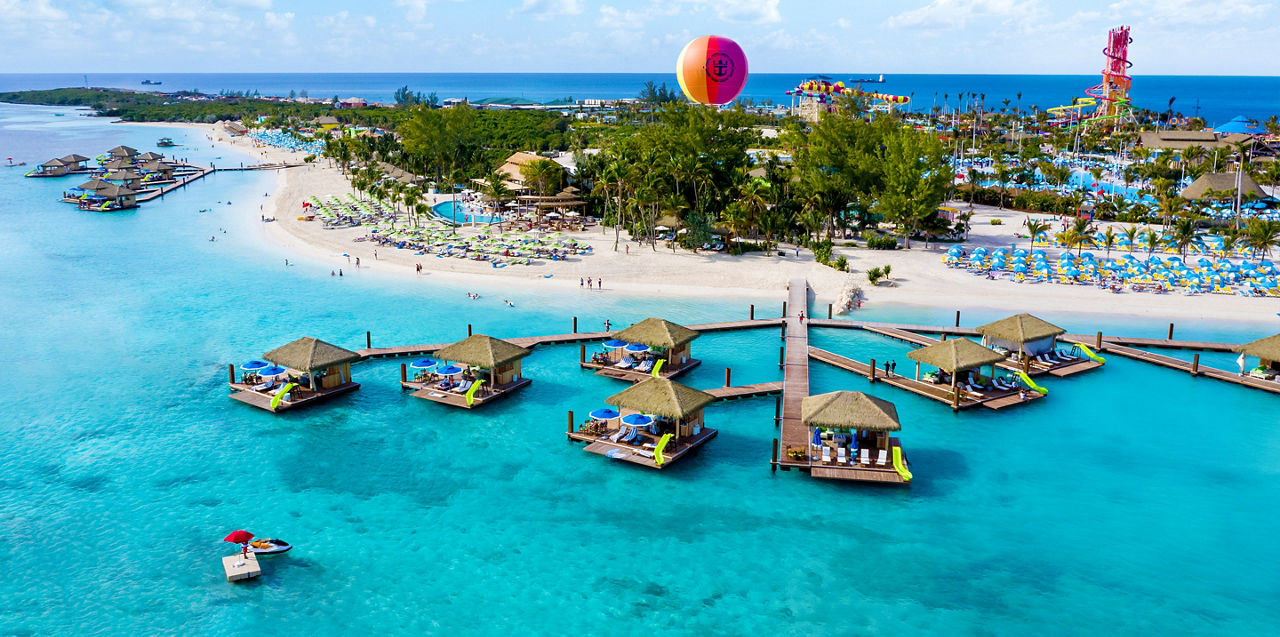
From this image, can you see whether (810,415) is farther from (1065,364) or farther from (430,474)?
(1065,364)

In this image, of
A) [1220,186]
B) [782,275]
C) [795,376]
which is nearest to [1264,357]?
[795,376]

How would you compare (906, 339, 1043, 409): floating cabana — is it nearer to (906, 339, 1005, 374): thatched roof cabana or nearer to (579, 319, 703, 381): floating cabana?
(906, 339, 1005, 374): thatched roof cabana

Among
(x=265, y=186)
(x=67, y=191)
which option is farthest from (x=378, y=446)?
(x=67, y=191)

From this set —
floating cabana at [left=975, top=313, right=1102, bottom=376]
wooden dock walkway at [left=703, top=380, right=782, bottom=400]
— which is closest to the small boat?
wooden dock walkway at [left=703, top=380, right=782, bottom=400]

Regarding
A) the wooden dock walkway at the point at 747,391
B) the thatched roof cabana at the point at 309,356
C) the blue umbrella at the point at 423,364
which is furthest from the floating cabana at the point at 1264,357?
the thatched roof cabana at the point at 309,356

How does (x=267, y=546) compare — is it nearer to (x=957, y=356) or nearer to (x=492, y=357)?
(x=492, y=357)

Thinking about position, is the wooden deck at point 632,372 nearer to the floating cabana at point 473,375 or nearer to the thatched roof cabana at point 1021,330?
the floating cabana at point 473,375

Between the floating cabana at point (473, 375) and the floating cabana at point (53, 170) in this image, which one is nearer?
the floating cabana at point (473, 375)
